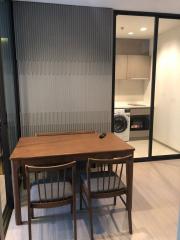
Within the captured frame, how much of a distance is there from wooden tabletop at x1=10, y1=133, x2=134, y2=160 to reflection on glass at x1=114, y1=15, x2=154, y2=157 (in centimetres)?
185

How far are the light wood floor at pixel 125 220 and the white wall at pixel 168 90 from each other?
55.6 inches

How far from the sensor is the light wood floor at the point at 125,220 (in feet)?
6.81

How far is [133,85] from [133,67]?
1.45 ft

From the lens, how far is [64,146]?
2.40 m

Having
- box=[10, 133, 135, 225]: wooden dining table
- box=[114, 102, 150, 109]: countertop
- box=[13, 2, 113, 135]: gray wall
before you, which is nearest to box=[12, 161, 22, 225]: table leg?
box=[10, 133, 135, 225]: wooden dining table

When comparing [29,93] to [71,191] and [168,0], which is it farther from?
[168,0]

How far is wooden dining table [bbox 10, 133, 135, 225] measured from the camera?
2.08m

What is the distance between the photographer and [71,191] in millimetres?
1993

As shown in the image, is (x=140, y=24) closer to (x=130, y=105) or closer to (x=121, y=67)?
(x=121, y=67)

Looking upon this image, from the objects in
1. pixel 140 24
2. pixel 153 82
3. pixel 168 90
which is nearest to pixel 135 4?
pixel 140 24

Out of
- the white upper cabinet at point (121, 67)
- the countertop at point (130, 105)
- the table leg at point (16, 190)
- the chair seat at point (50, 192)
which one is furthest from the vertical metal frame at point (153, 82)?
the table leg at point (16, 190)

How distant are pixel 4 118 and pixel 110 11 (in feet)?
7.69

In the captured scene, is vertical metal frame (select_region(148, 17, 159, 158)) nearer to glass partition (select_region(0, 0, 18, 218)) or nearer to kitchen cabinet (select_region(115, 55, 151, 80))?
kitchen cabinet (select_region(115, 55, 151, 80))

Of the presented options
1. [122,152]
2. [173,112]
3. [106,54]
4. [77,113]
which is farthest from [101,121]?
[173,112]
